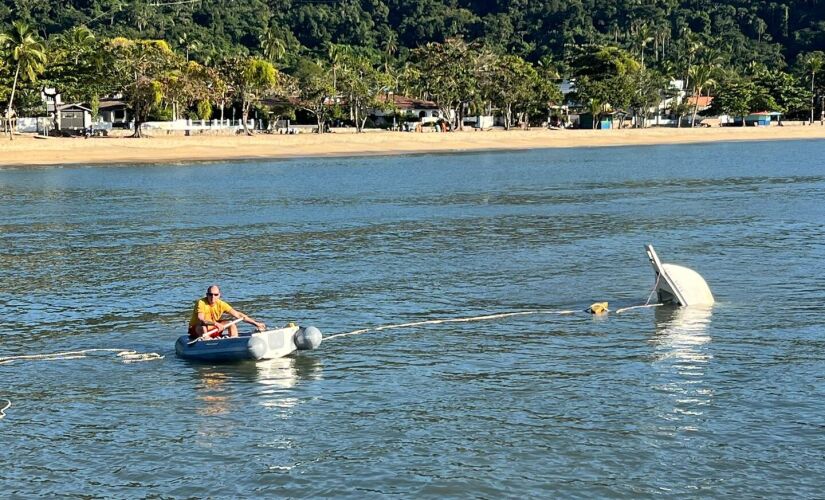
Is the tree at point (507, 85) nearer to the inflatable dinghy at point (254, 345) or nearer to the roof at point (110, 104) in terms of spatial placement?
the roof at point (110, 104)

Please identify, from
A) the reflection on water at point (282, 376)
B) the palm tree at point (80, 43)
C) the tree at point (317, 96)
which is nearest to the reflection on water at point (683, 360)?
the reflection on water at point (282, 376)

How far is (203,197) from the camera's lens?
55188 mm

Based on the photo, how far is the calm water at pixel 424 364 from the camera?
14008 mm

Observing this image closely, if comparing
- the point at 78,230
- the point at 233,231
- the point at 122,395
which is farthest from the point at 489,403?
the point at 78,230

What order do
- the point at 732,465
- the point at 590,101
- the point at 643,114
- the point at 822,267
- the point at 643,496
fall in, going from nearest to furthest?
the point at 643,496 < the point at 732,465 < the point at 822,267 < the point at 590,101 < the point at 643,114

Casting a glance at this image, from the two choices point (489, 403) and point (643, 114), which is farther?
point (643, 114)

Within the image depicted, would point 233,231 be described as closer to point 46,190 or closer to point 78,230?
point 78,230

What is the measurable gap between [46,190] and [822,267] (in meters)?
42.4

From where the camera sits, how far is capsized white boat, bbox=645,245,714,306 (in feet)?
78.3

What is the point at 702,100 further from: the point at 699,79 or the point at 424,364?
the point at 424,364

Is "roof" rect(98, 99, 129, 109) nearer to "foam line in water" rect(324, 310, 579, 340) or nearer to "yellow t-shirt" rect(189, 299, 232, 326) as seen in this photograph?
"foam line in water" rect(324, 310, 579, 340)

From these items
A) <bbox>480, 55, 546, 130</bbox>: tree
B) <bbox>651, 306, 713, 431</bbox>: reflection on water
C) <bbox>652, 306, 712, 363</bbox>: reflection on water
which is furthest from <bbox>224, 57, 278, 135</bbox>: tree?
<bbox>651, 306, 713, 431</bbox>: reflection on water

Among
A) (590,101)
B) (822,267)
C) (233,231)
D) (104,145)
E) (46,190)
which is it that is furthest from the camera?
(590,101)

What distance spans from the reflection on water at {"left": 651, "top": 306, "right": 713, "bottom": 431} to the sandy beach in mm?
67081
